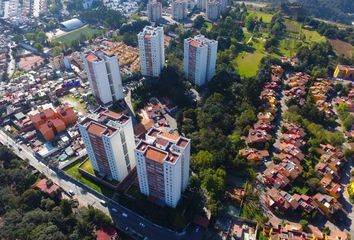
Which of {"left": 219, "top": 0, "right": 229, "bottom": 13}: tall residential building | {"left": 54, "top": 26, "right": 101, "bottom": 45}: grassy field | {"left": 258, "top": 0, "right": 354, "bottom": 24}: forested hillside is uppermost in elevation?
{"left": 219, "top": 0, "right": 229, "bottom": 13}: tall residential building

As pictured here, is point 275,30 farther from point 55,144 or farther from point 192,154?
point 55,144

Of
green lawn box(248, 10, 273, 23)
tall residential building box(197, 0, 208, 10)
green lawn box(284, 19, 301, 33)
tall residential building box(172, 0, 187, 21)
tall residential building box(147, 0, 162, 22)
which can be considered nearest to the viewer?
green lawn box(284, 19, 301, 33)

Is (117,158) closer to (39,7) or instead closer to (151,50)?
(151,50)

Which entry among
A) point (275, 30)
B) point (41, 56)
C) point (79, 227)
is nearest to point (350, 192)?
point (79, 227)

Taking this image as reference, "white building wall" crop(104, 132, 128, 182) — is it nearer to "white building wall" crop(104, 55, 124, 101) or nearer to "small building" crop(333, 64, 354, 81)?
"white building wall" crop(104, 55, 124, 101)

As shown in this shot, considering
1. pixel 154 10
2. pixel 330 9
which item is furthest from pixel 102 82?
pixel 330 9

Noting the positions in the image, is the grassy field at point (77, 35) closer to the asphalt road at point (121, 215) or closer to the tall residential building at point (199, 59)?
the tall residential building at point (199, 59)

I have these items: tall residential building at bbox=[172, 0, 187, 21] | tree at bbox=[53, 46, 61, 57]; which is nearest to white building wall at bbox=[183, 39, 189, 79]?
tree at bbox=[53, 46, 61, 57]
